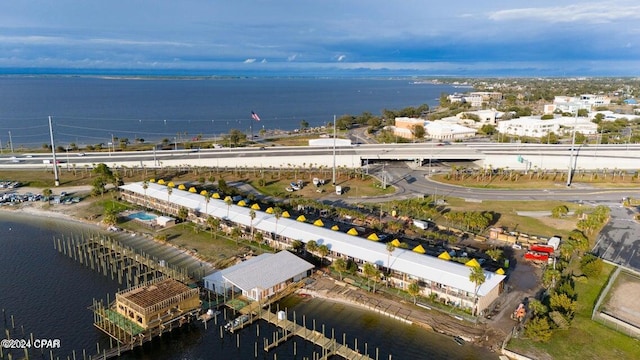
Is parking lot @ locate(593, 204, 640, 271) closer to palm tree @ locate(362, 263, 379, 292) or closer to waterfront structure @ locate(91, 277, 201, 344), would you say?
palm tree @ locate(362, 263, 379, 292)

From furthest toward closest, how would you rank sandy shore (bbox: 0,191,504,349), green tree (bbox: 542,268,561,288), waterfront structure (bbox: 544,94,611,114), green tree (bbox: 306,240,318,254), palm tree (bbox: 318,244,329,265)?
waterfront structure (bbox: 544,94,611,114) < green tree (bbox: 306,240,318,254) < palm tree (bbox: 318,244,329,265) < green tree (bbox: 542,268,561,288) < sandy shore (bbox: 0,191,504,349)

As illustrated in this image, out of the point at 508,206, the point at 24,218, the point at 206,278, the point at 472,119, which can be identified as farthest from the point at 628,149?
the point at 24,218

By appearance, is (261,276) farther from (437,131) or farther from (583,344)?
(437,131)

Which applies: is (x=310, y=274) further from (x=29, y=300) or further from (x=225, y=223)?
(x=29, y=300)

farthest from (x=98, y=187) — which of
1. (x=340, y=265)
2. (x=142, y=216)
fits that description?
(x=340, y=265)

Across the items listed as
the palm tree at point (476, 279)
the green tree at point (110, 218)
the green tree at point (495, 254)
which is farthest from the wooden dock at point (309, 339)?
the green tree at point (110, 218)

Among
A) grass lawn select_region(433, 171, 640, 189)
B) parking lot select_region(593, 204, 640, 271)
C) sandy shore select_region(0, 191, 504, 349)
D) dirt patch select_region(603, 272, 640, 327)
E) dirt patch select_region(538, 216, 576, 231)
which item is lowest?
sandy shore select_region(0, 191, 504, 349)

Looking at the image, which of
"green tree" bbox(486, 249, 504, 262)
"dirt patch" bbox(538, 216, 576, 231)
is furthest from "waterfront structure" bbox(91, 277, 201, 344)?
"dirt patch" bbox(538, 216, 576, 231)
